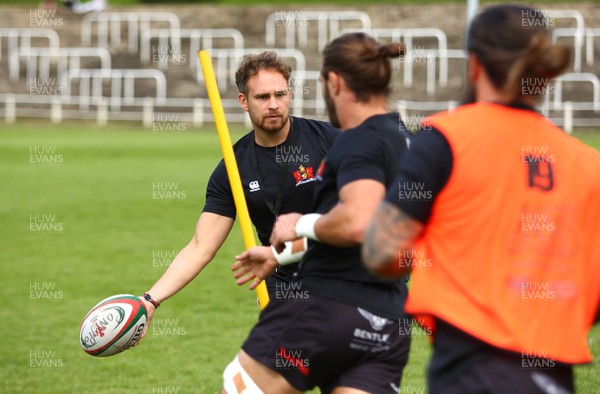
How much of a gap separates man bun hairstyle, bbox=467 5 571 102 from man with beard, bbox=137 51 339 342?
2874mm

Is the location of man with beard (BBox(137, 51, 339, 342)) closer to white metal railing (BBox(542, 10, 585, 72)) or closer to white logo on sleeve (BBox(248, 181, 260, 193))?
white logo on sleeve (BBox(248, 181, 260, 193))

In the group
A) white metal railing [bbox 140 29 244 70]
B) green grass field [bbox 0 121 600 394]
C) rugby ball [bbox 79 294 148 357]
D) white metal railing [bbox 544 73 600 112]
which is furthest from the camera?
white metal railing [bbox 140 29 244 70]

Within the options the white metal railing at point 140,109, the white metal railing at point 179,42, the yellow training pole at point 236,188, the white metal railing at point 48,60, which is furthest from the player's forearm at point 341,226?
the white metal railing at point 48,60

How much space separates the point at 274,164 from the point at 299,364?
6.11 feet

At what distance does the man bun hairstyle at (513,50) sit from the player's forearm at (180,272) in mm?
3040

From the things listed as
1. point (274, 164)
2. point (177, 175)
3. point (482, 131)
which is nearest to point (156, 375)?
point (274, 164)

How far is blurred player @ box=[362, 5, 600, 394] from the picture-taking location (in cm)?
369

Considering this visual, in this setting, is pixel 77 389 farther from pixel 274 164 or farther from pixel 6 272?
pixel 6 272

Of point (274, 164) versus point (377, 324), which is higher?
point (274, 164)

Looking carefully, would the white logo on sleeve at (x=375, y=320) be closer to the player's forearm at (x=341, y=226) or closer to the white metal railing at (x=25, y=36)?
the player's forearm at (x=341, y=226)

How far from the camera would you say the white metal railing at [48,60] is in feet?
154

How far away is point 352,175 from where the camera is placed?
4.52m

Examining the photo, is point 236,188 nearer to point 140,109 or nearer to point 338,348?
point 338,348

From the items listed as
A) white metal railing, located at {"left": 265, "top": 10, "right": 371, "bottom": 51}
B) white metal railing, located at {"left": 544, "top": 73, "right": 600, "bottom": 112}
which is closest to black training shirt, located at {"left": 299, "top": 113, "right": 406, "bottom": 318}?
white metal railing, located at {"left": 544, "top": 73, "right": 600, "bottom": 112}
